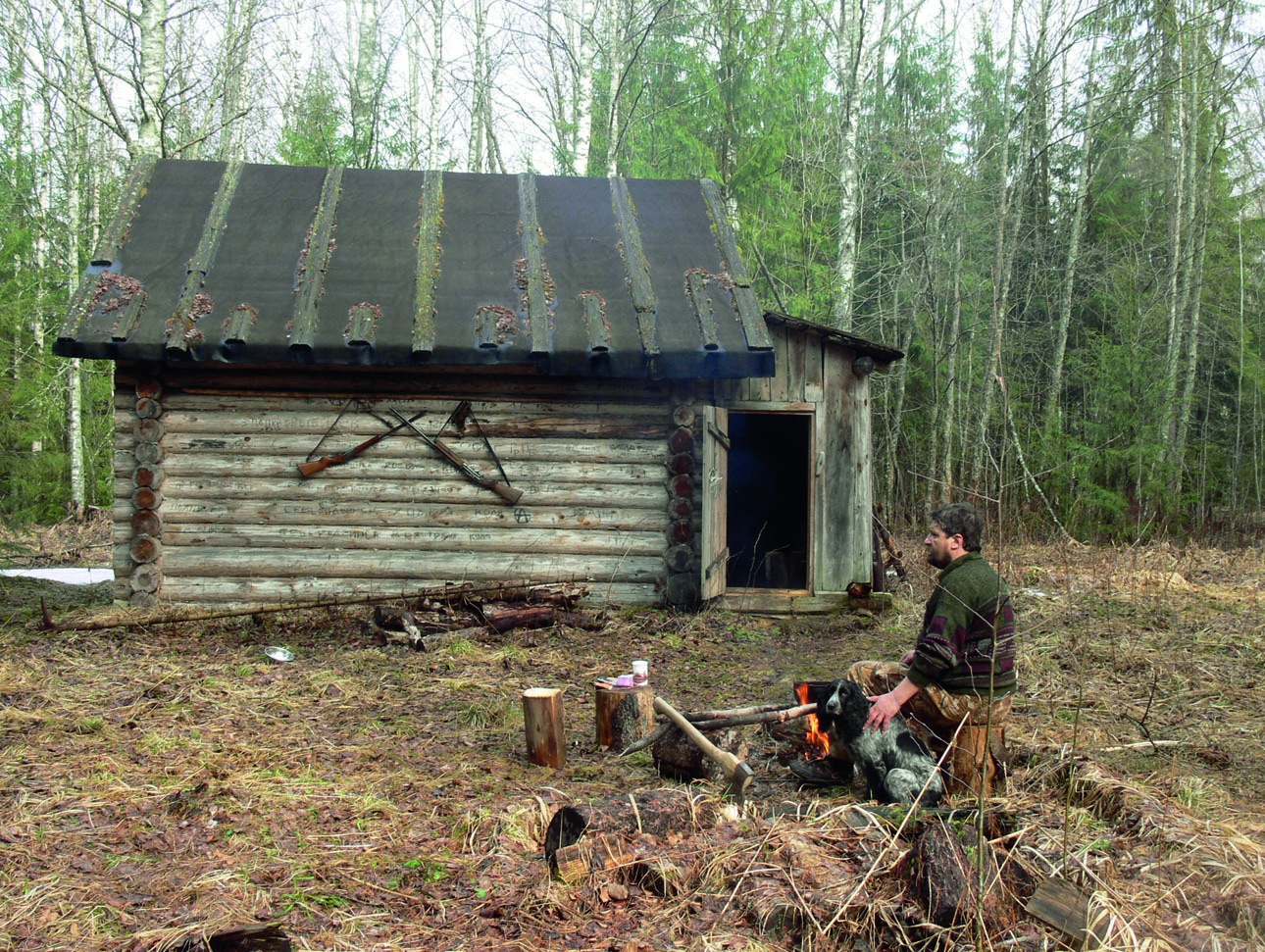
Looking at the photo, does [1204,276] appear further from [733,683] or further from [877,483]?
[733,683]

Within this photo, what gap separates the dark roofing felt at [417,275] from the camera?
8.40 metres

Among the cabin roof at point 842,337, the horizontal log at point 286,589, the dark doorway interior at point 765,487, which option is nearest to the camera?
the horizontal log at point 286,589

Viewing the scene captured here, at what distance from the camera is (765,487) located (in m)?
13.8

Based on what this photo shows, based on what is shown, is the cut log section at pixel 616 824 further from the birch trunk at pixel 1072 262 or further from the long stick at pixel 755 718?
the birch trunk at pixel 1072 262

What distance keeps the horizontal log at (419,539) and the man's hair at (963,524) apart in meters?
4.93

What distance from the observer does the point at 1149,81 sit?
19828 mm

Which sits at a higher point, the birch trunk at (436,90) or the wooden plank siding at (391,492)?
the birch trunk at (436,90)

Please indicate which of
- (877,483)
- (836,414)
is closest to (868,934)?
(836,414)

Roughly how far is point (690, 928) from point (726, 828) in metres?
0.69

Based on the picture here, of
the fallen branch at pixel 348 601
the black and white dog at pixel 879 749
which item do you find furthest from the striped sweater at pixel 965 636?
the fallen branch at pixel 348 601

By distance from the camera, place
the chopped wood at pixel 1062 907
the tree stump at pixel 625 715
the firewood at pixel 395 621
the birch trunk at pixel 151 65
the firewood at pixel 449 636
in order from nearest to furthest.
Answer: the chopped wood at pixel 1062 907 → the tree stump at pixel 625 715 → the firewood at pixel 449 636 → the firewood at pixel 395 621 → the birch trunk at pixel 151 65

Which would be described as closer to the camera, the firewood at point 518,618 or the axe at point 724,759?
the axe at point 724,759

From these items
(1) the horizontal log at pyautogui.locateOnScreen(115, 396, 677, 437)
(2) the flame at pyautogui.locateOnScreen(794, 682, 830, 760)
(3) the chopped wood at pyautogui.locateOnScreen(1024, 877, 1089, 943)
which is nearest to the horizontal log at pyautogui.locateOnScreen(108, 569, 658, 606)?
(1) the horizontal log at pyautogui.locateOnScreen(115, 396, 677, 437)

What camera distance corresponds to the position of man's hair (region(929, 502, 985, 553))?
432 centimetres
